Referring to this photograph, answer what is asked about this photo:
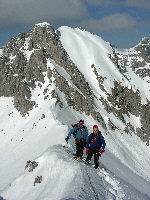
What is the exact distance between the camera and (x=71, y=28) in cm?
7856

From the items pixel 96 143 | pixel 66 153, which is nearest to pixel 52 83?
pixel 66 153

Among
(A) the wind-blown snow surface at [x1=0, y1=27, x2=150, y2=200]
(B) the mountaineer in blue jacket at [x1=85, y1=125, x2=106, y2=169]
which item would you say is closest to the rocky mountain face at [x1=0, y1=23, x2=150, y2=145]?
(A) the wind-blown snow surface at [x1=0, y1=27, x2=150, y2=200]

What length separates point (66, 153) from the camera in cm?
1917

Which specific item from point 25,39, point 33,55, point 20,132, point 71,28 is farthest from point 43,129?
point 71,28

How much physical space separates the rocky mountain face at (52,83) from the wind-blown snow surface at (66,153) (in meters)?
1.31

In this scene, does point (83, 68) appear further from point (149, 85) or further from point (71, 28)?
point (149, 85)

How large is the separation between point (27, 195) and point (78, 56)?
182ft

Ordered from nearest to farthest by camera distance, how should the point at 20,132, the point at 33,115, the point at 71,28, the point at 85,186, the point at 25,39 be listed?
the point at 85,186, the point at 20,132, the point at 33,115, the point at 25,39, the point at 71,28

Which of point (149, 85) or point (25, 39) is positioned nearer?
point (25, 39)

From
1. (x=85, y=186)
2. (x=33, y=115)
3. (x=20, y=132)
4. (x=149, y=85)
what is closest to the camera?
(x=85, y=186)

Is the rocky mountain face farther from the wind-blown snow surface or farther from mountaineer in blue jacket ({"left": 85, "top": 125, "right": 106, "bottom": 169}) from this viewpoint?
mountaineer in blue jacket ({"left": 85, "top": 125, "right": 106, "bottom": 169})

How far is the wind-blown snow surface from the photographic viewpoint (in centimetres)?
1467

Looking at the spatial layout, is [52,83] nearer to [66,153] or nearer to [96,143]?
[66,153]

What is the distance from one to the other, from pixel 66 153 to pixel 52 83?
99.3ft
